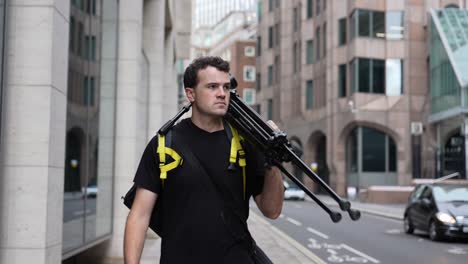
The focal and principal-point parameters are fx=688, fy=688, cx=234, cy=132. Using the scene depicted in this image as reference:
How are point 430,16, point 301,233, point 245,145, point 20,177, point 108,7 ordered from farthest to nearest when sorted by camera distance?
point 430,16
point 301,233
point 108,7
point 20,177
point 245,145

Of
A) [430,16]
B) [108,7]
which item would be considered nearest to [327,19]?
[430,16]

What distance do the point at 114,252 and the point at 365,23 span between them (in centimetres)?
4291

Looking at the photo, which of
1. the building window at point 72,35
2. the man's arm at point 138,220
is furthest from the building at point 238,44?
the man's arm at point 138,220

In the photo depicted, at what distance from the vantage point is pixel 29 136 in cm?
569

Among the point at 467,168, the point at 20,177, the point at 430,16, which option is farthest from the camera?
the point at 430,16

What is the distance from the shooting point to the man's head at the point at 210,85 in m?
3.00

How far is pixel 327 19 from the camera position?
55.0 metres

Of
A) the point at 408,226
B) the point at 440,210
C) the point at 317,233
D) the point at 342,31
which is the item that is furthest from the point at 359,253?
the point at 342,31

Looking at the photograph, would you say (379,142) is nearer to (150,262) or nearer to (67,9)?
(150,262)

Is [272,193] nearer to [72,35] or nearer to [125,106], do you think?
[72,35]

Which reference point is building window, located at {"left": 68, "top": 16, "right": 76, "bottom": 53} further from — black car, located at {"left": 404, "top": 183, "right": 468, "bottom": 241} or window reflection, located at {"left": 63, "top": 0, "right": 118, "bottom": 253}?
black car, located at {"left": 404, "top": 183, "right": 468, "bottom": 241}

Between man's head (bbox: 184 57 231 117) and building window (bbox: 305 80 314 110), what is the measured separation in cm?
5725

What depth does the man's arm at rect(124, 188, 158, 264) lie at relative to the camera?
3.06m

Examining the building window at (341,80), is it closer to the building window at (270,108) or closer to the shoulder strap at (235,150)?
the building window at (270,108)
